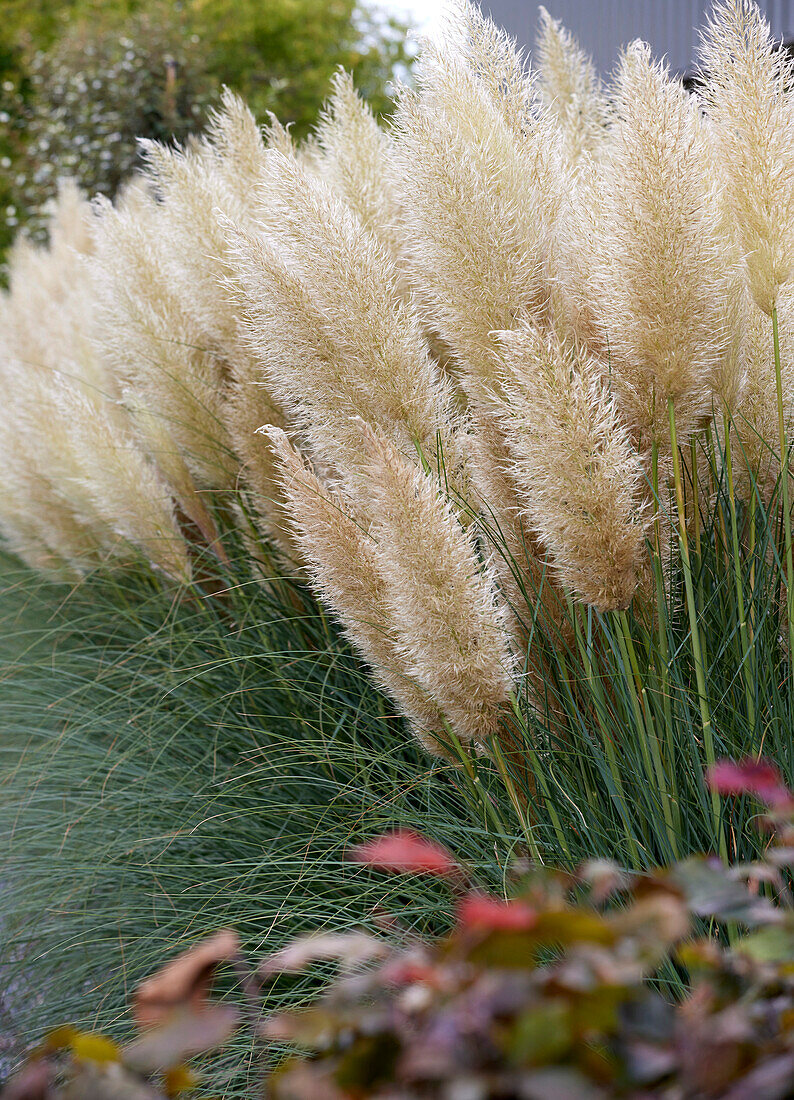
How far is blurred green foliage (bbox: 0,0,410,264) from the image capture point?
296 inches

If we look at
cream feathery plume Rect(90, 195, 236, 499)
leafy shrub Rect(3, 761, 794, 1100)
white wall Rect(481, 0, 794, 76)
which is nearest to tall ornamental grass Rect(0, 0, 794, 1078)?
cream feathery plume Rect(90, 195, 236, 499)

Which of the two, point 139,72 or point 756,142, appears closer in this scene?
point 756,142

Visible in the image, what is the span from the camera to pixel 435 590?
1.36 meters

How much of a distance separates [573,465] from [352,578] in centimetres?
42

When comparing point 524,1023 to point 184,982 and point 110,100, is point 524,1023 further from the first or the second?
point 110,100

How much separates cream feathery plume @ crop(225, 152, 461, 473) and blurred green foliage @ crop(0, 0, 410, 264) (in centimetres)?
454

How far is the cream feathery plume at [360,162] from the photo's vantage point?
7.59 ft

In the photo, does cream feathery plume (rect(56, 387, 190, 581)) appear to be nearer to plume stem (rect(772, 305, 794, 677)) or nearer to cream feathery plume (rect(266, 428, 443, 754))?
cream feathery plume (rect(266, 428, 443, 754))

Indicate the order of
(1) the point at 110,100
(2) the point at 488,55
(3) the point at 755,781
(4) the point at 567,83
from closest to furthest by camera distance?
(3) the point at 755,781
(2) the point at 488,55
(4) the point at 567,83
(1) the point at 110,100

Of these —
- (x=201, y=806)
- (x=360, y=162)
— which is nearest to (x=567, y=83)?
(x=360, y=162)

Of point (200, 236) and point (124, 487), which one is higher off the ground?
point (200, 236)

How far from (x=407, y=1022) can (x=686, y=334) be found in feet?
3.84

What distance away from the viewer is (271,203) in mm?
1755

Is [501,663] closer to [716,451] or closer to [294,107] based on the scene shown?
[716,451]
